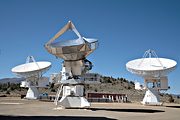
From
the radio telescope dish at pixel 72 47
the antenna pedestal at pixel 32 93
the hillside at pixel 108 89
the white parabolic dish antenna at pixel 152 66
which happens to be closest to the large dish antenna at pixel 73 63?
the radio telescope dish at pixel 72 47

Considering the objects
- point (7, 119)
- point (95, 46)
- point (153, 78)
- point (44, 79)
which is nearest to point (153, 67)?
point (153, 78)

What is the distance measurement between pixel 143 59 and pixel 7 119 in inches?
1511

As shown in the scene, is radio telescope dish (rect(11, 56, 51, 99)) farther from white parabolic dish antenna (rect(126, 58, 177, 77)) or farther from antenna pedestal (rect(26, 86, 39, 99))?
white parabolic dish antenna (rect(126, 58, 177, 77))

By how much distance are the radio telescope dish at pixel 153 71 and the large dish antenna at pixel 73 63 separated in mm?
15720

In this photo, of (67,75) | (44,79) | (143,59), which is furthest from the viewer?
(44,79)

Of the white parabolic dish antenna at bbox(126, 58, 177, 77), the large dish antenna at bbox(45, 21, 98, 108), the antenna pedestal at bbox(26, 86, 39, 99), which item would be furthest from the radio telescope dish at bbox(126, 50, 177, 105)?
the antenna pedestal at bbox(26, 86, 39, 99)

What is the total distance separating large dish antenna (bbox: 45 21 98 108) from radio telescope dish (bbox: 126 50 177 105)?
15.7 m

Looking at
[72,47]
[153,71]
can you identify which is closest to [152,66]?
[153,71]

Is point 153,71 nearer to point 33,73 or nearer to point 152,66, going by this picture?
point 152,66

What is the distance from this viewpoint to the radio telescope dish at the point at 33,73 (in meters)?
63.0

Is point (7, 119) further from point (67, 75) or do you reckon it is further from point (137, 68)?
point (137, 68)

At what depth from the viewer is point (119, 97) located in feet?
270

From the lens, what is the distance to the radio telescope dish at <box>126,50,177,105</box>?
5034cm

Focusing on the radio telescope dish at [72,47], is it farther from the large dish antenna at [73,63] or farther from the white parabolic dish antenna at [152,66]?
the white parabolic dish antenna at [152,66]
